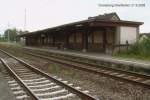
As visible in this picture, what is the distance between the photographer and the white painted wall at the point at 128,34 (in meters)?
28.9

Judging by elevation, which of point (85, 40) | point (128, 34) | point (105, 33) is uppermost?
point (105, 33)

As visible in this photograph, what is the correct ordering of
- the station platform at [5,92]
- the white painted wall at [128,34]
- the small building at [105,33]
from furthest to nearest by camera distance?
the white painted wall at [128,34]
the small building at [105,33]
the station platform at [5,92]

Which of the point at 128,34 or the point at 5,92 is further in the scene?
the point at 128,34

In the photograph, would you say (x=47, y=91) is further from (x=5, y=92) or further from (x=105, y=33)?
(x=105, y=33)

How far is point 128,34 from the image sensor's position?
29.7 meters

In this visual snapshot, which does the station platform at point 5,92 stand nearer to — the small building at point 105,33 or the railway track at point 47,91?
the railway track at point 47,91

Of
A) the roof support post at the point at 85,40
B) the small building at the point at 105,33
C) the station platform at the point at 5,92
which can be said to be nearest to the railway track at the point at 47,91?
the station platform at the point at 5,92

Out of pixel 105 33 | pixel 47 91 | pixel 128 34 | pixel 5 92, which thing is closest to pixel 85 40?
pixel 105 33

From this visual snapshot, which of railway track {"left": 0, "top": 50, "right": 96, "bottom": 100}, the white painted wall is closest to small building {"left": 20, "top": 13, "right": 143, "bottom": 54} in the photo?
the white painted wall

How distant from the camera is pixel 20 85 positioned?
993 centimetres

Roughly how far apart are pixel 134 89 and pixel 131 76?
11.6 ft

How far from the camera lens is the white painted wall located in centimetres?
2889

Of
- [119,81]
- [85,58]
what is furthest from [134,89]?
[85,58]

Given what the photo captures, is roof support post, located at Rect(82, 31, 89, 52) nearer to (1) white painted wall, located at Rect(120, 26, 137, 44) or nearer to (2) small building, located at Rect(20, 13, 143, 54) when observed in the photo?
(2) small building, located at Rect(20, 13, 143, 54)
